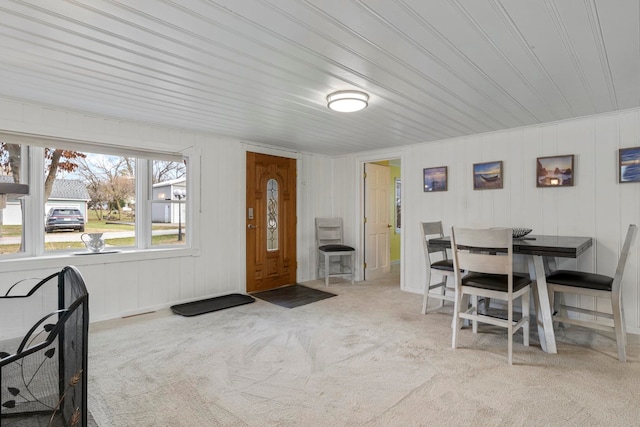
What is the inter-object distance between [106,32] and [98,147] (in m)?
1.97

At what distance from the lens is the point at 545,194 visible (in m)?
3.64

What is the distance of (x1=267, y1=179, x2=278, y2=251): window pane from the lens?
492 cm

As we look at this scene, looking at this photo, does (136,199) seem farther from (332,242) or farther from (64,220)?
(332,242)

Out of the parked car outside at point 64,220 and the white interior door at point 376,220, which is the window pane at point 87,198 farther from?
the white interior door at point 376,220

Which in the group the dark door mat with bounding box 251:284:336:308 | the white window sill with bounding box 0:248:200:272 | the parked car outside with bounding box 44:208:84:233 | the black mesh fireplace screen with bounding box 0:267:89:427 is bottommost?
the dark door mat with bounding box 251:284:336:308

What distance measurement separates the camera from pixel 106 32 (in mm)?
1801

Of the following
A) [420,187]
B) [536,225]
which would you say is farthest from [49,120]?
[536,225]

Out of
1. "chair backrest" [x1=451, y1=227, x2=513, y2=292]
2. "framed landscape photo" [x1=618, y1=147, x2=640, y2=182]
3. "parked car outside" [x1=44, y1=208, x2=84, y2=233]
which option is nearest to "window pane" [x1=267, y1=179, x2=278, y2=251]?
"parked car outside" [x1=44, y1=208, x2=84, y2=233]

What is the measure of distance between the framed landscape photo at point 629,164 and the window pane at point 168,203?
4667 mm

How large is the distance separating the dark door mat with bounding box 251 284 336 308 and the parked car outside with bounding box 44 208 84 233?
220 centimetres

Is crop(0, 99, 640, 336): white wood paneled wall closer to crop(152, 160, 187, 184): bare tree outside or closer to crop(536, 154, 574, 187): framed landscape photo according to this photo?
crop(536, 154, 574, 187): framed landscape photo

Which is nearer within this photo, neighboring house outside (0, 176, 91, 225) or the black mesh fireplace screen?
the black mesh fireplace screen

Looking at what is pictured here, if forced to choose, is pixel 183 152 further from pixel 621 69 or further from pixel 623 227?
pixel 623 227

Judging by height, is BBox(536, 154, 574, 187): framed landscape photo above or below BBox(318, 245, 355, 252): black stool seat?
above
